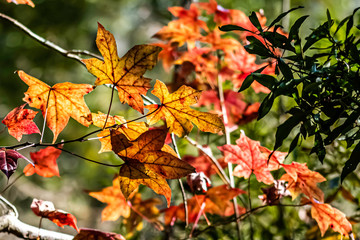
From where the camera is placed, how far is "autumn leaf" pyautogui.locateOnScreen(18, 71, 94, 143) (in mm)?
602

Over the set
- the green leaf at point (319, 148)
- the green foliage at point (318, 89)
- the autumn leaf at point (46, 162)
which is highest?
the green foliage at point (318, 89)

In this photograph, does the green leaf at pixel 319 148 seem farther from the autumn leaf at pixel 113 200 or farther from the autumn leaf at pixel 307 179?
the autumn leaf at pixel 113 200

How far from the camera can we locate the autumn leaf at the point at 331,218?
71 cm

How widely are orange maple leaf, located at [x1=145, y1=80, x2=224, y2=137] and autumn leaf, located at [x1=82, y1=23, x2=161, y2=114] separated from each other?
0.11ft

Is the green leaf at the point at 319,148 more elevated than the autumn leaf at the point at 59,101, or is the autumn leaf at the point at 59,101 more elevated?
the autumn leaf at the point at 59,101

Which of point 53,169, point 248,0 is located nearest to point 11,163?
point 53,169

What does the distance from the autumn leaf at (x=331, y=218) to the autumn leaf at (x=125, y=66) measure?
1.67ft

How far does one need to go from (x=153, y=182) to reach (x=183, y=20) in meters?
0.84

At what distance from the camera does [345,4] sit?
12.8ft

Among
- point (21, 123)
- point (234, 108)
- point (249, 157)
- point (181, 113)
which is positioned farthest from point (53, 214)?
point (234, 108)

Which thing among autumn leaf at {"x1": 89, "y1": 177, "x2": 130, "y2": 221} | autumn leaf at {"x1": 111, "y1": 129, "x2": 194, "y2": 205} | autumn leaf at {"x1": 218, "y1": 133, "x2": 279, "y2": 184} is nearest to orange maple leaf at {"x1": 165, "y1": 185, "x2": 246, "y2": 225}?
autumn leaf at {"x1": 218, "y1": 133, "x2": 279, "y2": 184}

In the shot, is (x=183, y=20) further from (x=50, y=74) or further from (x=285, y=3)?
(x=50, y=74)

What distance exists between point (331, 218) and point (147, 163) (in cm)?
49

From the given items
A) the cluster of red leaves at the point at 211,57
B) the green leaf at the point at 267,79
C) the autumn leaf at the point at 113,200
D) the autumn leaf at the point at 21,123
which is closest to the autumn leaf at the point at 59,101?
the autumn leaf at the point at 21,123
